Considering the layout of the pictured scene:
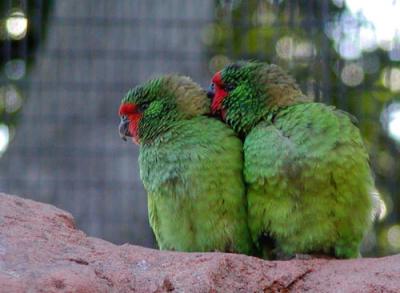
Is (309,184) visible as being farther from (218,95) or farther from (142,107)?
(142,107)

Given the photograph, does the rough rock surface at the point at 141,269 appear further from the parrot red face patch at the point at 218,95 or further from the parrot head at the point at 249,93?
the parrot red face patch at the point at 218,95

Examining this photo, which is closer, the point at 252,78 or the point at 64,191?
the point at 252,78

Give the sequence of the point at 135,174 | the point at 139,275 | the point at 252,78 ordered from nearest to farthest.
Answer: the point at 139,275, the point at 252,78, the point at 135,174

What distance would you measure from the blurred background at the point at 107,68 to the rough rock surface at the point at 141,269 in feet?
7.38

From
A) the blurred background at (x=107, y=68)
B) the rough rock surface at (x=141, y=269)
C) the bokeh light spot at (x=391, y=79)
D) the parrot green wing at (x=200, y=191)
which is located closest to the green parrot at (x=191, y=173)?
the parrot green wing at (x=200, y=191)

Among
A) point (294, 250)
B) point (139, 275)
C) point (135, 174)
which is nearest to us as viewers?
point (139, 275)

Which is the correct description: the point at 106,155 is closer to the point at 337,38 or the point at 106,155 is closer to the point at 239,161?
the point at 337,38

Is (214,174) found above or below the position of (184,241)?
above

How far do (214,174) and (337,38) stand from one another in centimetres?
221

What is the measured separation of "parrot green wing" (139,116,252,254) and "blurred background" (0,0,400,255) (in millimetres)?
1820

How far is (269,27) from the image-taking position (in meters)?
4.55

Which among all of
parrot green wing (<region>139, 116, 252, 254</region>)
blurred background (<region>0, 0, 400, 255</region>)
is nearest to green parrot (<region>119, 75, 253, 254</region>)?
parrot green wing (<region>139, 116, 252, 254</region>)

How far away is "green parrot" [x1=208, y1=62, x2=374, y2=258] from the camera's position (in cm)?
234

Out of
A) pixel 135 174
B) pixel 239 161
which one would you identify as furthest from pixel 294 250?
pixel 135 174
